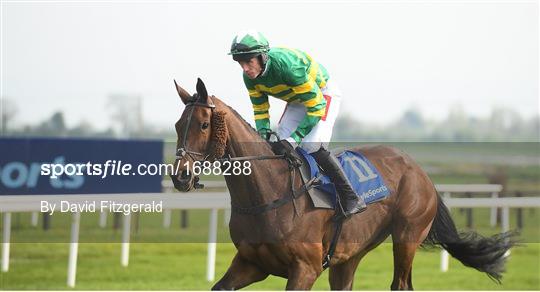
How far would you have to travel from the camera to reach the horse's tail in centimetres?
619

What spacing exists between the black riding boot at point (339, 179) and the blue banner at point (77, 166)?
13.9ft

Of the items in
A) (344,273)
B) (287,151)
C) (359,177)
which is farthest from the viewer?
(344,273)

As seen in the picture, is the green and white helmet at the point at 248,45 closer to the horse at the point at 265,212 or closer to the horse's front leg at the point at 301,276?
the horse at the point at 265,212

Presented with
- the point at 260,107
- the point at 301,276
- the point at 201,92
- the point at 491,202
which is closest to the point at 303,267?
the point at 301,276

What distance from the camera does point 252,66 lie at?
472 cm

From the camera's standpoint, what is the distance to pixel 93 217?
11766 millimetres

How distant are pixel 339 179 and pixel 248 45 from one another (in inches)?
34.4

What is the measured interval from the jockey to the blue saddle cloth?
0.04 m

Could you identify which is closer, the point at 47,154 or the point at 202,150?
the point at 202,150

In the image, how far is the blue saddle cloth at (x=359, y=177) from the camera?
504 cm

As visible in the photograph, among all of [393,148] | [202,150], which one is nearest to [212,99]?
[202,150]

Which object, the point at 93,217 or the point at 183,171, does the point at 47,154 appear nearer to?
the point at 93,217

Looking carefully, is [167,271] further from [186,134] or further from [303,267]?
[186,134]

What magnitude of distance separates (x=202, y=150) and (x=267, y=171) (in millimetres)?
450
